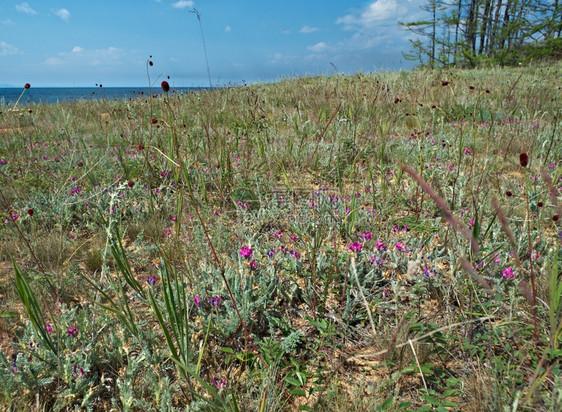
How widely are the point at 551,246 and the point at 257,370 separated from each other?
2.26 metres

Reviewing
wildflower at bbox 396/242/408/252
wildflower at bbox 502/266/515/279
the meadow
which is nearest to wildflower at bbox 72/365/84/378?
the meadow

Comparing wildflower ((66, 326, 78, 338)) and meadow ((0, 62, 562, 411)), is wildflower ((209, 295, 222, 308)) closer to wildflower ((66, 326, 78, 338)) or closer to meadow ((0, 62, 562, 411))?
meadow ((0, 62, 562, 411))

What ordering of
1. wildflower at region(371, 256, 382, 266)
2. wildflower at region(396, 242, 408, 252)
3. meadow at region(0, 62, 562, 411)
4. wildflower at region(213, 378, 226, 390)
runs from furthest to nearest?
wildflower at region(396, 242, 408, 252), wildflower at region(371, 256, 382, 266), wildflower at region(213, 378, 226, 390), meadow at region(0, 62, 562, 411)

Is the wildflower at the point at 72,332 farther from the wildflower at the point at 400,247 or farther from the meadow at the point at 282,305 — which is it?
the wildflower at the point at 400,247

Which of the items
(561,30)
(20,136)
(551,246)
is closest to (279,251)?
(551,246)

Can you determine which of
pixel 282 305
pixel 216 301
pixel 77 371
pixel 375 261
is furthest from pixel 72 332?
pixel 375 261

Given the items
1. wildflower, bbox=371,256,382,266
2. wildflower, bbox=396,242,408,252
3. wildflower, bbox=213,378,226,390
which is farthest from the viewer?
wildflower, bbox=396,242,408,252

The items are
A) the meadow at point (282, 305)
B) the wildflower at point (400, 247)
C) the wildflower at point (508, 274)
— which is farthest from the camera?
the wildflower at point (400, 247)

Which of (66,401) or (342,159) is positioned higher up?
(342,159)

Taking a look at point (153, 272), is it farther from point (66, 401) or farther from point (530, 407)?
point (530, 407)

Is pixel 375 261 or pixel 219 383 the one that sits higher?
pixel 375 261

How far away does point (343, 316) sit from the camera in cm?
172

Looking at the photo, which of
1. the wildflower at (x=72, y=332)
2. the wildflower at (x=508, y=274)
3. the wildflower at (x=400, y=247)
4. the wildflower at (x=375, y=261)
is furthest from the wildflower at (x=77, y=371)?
the wildflower at (x=508, y=274)

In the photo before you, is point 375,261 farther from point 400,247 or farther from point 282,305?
point 282,305
